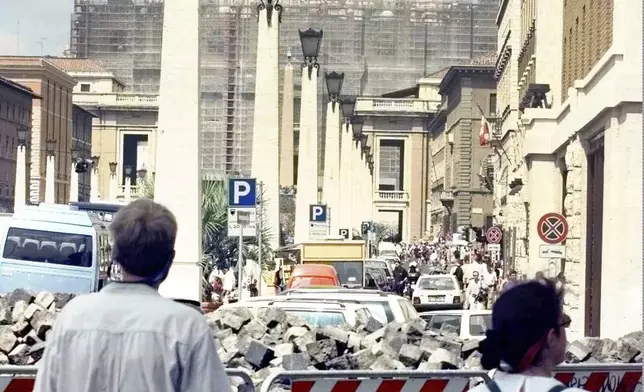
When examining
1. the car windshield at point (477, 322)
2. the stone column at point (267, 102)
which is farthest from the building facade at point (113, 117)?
the car windshield at point (477, 322)

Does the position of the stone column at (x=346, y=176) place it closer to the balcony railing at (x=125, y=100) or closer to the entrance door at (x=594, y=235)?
the entrance door at (x=594, y=235)

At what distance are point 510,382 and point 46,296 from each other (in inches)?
565

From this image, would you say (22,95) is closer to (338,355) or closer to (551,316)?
(338,355)

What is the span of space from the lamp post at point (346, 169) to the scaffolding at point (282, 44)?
3352 centimetres

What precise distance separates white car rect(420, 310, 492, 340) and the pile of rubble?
7.06 meters

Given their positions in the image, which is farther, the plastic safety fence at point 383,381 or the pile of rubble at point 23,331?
the pile of rubble at point 23,331

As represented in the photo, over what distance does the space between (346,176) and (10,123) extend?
48.5 m

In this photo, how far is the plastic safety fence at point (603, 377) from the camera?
11.5 m

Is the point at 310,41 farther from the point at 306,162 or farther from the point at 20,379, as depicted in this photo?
the point at 20,379

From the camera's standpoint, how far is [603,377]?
38.3 feet

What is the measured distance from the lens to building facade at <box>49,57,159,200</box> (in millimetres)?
135625

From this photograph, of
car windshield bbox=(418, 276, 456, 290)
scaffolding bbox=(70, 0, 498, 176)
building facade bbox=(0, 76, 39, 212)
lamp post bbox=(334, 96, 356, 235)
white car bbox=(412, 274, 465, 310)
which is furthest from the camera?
scaffolding bbox=(70, 0, 498, 176)

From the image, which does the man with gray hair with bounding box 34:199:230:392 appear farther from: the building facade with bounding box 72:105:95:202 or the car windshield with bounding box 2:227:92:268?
the building facade with bounding box 72:105:95:202

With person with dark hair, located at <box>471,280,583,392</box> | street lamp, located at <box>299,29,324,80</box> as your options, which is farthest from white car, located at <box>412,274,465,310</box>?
person with dark hair, located at <box>471,280,583,392</box>
